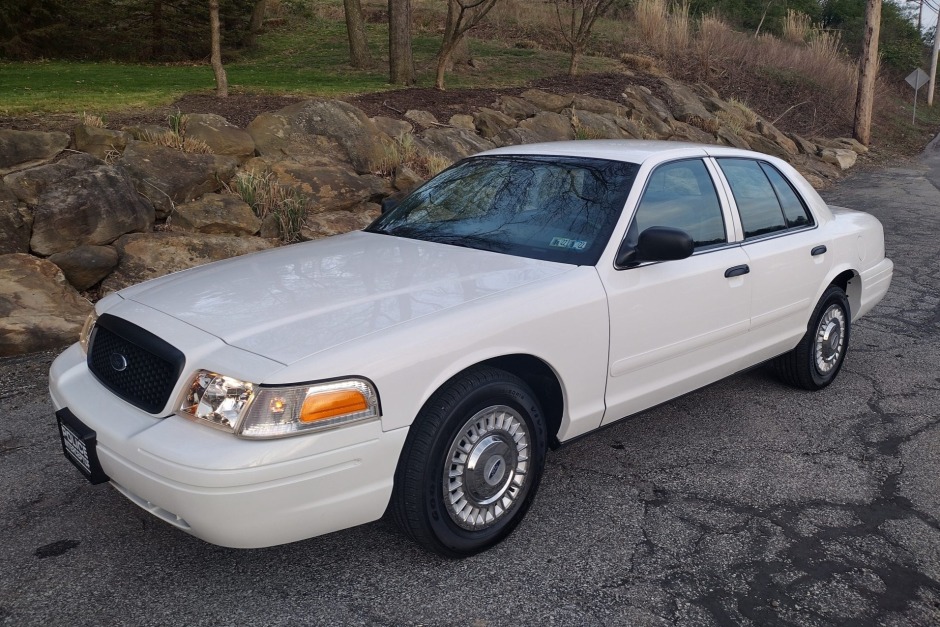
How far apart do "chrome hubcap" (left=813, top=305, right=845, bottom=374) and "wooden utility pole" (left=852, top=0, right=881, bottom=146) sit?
1842cm

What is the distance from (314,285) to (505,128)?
30.1 feet

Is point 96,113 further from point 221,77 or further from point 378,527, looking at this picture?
point 378,527

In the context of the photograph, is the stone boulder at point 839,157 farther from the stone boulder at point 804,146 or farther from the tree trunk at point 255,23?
the tree trunk at point 255,23

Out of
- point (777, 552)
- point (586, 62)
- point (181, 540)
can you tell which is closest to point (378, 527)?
point (181, 540)

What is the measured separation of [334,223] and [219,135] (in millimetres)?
1708

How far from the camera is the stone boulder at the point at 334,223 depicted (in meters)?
8.12

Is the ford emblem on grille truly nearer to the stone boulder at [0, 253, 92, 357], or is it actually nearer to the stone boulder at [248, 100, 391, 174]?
the stone boulder at [0, 253, 92, 357]

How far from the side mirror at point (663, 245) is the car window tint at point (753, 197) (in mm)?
1005

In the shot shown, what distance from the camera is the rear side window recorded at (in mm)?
4578

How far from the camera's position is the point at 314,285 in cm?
→ 350

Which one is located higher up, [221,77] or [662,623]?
[221,77]

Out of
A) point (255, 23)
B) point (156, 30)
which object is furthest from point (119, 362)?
point (255, 23)

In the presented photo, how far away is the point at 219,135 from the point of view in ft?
28.9

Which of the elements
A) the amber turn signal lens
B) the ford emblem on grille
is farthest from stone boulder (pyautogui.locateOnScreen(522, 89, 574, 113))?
the amber turn signal lens
